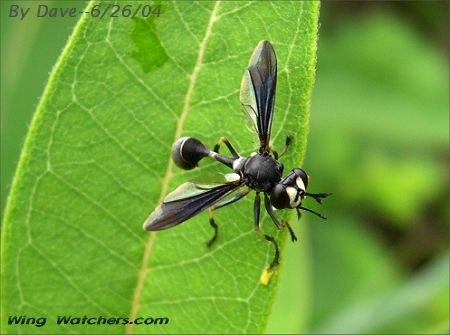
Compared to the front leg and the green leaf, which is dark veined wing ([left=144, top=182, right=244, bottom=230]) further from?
the front leg

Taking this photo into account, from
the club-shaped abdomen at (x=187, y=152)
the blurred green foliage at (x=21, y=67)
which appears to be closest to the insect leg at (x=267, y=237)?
the club-shaped abdomen at (x=187, y=152)

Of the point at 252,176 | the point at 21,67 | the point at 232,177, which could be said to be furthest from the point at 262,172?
the point at 21,67

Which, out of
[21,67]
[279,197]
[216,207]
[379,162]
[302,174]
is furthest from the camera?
[379,162]

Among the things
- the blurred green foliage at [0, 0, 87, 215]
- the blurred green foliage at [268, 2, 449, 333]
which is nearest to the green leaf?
the blurred green foliage at [0, 0, 87, 215]

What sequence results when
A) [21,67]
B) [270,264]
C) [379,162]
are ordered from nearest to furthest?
[270,264], [21,67], [379,162]

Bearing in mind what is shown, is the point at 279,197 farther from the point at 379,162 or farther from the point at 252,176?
the point at 379,162
